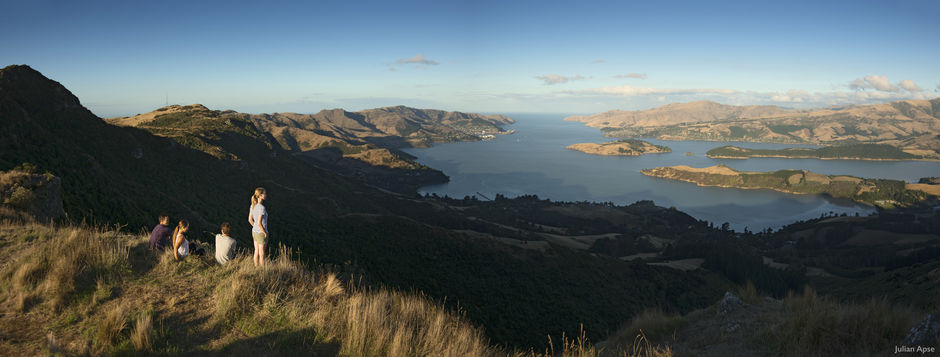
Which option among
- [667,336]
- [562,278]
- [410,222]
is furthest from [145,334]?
[410,222]

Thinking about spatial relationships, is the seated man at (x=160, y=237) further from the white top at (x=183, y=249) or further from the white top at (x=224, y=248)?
the white top at (x=224, y=248)

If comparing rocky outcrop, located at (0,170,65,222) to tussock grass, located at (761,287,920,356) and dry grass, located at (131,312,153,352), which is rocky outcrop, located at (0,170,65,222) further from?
tussock grass, located at (761,287,920,356)

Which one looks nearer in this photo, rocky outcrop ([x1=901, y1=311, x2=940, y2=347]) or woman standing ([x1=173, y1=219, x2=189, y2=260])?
rocky outcrop ([x1=901, y1=311, x2=940, y2=347])

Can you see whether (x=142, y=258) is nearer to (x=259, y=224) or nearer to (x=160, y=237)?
(x=160, y=237)

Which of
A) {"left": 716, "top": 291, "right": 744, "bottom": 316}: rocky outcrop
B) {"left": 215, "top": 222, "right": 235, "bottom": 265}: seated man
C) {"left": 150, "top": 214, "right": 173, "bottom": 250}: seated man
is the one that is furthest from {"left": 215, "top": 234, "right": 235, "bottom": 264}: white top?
{"left": 716, "top": 291, "right": 744, "bottom": 316}: rocky outcrop

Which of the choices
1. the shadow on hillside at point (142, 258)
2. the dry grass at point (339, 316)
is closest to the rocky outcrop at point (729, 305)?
the dry grass at point (339, 316)

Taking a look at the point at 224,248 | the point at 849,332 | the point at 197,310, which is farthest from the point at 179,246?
the point at 849,332

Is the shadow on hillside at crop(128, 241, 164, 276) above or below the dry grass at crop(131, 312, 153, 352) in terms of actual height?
above

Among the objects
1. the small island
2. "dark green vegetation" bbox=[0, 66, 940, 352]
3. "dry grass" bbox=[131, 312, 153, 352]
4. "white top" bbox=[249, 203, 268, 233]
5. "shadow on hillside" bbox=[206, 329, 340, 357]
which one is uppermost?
"white top" bbox=[249, 203, 268, 233]

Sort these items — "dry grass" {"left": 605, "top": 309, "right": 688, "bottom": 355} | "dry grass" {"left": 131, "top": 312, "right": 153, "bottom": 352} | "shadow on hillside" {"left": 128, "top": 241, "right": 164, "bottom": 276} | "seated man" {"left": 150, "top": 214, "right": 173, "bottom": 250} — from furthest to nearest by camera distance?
"dry grass" {"left": 605, "top": 309, "right": 688, "bottom": 355}
"seated man" {"left": 150, "top": 214, "right": 173, "bottom": 250}
"shadow on hillside" {"left": 128, "top": 241, "right": 164, "bottom": 276}
"dry grass" {"left": 131, "top": 312, "right": 153, "bottom": 352}

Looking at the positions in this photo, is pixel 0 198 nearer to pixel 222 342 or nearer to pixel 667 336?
pixel 222 342
